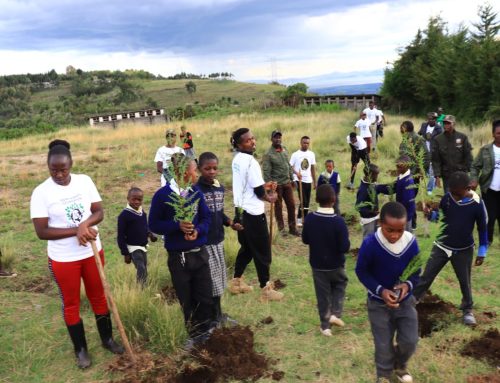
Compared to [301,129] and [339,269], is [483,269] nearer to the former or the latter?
[339,269]

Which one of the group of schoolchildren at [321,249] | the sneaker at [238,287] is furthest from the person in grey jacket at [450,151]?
the sneaker at [238,287]

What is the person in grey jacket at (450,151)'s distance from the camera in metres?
6.72

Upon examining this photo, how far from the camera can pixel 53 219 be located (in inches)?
136

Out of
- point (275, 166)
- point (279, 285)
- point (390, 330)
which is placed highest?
point (275, 166)

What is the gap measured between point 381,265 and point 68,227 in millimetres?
2513

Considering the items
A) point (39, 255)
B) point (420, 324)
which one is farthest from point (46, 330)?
point (420, 324)

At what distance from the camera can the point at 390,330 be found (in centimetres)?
326

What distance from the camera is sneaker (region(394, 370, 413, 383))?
3.29 meters

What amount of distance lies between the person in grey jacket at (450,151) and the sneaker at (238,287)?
3647 millimetres

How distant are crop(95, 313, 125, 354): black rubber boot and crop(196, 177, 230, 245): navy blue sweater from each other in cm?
120

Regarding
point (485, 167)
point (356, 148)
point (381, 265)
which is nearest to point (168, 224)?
point (381, 265)

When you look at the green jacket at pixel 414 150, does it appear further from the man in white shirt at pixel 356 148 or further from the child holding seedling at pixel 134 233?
the child holding seedling at pixel 134 233

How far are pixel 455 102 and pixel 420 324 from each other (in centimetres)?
2392

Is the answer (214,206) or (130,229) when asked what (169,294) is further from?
(214,206)
